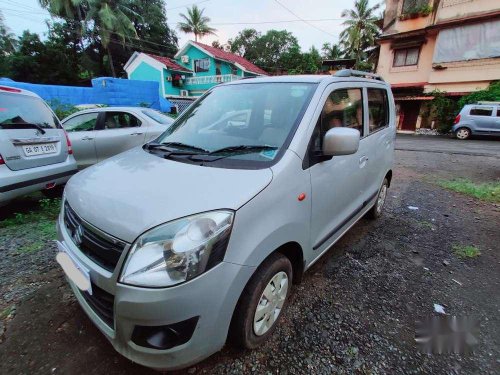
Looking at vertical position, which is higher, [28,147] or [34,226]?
[28,147]

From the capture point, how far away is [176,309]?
4.04 ft

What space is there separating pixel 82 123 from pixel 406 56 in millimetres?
20794

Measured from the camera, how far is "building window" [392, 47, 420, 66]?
18.0 meters

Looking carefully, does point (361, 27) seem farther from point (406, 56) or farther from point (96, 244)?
point (96, 244)

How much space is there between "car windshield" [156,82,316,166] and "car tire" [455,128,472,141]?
632 inches

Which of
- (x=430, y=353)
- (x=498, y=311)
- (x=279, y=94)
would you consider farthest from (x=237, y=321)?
(x=498, y=311)

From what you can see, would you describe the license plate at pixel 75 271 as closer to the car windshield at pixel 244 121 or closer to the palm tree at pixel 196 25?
the car windshield at pixel 244 121

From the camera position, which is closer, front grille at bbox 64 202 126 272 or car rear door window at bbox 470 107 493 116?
front grille at bbox 64 202 126 272

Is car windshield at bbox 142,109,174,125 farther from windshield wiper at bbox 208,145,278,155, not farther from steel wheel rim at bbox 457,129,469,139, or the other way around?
steel wheel rim at bbox 457,129,469,139

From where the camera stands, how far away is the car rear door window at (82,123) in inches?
206

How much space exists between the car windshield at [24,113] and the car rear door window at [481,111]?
17095 mm

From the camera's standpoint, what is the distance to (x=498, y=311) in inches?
85.6

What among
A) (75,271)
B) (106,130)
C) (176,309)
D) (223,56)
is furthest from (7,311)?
(223,56)

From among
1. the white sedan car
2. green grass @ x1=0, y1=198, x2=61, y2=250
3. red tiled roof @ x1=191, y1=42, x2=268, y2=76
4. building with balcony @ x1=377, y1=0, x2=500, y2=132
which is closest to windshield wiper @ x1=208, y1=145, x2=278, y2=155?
green grass @ x1=0, y1=198, x2=61, y2=250
